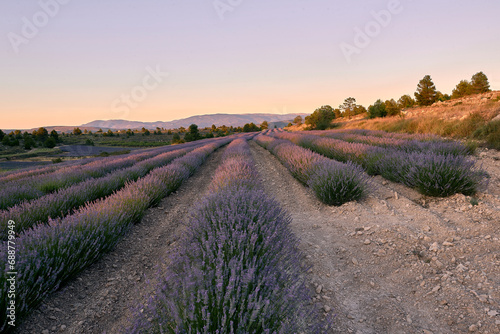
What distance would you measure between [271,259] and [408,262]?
1522mm

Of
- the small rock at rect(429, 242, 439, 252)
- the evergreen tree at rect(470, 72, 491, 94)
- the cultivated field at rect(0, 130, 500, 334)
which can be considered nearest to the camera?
the cultivated field at rect(0, 130, 500, 334)

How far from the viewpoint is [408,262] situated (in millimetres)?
2312

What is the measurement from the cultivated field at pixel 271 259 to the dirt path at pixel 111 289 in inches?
0.5

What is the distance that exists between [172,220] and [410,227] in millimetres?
3388

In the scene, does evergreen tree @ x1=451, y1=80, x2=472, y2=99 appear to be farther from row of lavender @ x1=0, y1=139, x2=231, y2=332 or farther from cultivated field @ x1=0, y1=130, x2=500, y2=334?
row of lavender @ x1=0, y1=139, x2=231, y2=332

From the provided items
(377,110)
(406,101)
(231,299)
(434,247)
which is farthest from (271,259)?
(406,101)

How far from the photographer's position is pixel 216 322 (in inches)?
45.5

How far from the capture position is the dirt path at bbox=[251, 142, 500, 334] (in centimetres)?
170

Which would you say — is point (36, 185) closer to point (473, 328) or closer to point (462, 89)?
point (473, 328)

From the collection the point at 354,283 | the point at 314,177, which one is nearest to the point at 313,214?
the point at 314,177

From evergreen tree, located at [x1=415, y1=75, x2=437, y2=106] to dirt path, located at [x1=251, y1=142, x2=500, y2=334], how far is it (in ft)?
166

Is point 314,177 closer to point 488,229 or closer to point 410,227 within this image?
point 410,227

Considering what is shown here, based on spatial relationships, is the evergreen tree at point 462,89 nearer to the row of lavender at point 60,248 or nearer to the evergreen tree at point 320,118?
the evergreen tree at point 320,118

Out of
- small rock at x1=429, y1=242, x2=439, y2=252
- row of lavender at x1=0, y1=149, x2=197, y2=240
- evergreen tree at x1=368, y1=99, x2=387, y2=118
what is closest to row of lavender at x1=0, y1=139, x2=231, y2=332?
row of lavender at x1=0, y1=149, x2=197, y2=240
